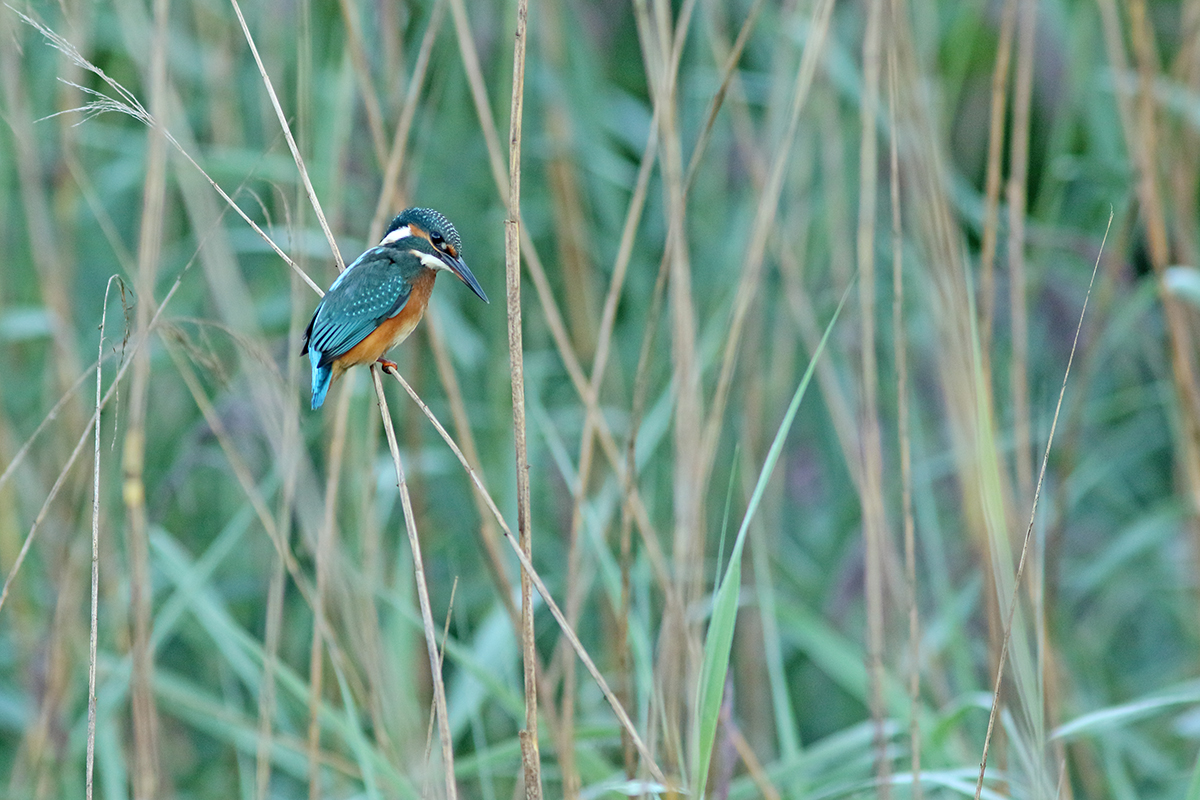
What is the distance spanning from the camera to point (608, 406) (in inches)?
110

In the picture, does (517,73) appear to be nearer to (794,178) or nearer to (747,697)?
(794,178)

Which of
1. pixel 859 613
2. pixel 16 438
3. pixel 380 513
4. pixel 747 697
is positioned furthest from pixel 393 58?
pixel 859 613

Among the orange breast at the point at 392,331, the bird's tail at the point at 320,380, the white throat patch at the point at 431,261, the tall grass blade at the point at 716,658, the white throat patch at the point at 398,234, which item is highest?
the white throat patch at the point at 398,234

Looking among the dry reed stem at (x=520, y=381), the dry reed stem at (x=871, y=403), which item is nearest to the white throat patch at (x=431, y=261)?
the dry reed stem at (x=520, y=381)

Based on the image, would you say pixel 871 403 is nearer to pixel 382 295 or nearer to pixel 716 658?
pixel 716 658

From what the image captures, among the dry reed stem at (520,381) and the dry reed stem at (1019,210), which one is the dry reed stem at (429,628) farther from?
the dry reed stem at (1019,210)

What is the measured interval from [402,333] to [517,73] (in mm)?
706

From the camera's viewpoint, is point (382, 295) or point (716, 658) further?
point (382, 295)

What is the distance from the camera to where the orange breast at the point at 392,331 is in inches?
69.0

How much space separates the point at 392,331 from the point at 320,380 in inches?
5.4

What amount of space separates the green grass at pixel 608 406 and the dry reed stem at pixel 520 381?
31 cm

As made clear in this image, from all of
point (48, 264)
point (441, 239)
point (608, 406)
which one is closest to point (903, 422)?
point (441, 239)

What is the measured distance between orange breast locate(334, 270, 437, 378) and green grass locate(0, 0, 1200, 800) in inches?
3.8

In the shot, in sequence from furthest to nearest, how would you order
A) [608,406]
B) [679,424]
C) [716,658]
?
[608,406] → [679,424] → [716,658]
